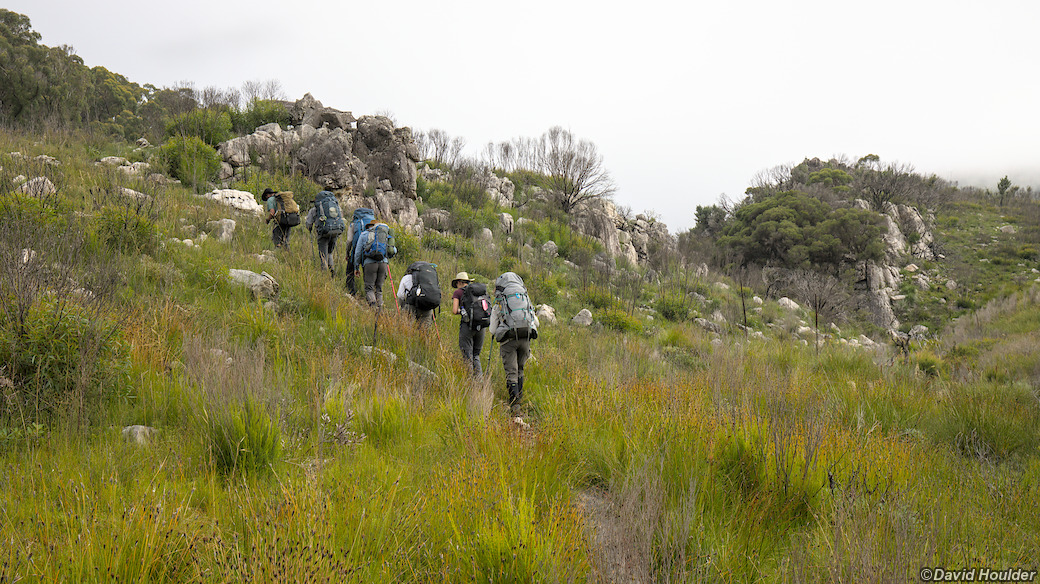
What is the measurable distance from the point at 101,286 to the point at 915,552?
19.8 feet

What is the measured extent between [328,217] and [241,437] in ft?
23.0

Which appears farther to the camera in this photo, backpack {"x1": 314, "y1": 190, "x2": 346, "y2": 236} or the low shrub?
the low shrub

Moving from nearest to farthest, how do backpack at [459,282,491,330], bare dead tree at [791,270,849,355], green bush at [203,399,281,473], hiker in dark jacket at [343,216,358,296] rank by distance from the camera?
green bush at [203,399,281,473] < backpack at [459,282,491,330] < hiker in dark jacket at [343,216,358,296] < bare dead tree at [791,270,849,355]

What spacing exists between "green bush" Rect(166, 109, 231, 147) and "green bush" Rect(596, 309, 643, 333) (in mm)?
14584

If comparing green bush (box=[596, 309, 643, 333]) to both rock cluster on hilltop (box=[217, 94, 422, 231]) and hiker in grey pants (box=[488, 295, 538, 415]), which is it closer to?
hiker in grey pants (box=[488, 295, 538, 415])

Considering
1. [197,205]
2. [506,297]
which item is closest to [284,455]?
[506,297]

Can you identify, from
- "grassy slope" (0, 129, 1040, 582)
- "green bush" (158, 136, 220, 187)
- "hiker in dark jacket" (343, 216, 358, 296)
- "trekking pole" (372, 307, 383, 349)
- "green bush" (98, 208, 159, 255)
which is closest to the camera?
"grassy slope" (0, 129, 1040, 582)

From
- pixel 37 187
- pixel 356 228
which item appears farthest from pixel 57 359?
pixel 37 187

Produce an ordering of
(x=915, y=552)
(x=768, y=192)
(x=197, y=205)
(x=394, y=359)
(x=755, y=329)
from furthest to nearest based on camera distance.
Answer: (x=768, y=192), (x=755, y=329), (x=197, y=205), (x=394, y=359), (x=915, y=552)

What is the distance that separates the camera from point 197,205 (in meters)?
10.7

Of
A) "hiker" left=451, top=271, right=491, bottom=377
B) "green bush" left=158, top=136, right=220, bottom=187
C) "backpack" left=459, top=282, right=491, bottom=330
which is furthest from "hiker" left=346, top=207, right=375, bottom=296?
"green bush" left=158, top=136, right=220, bottom=187

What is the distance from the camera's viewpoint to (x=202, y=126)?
15.7 meters

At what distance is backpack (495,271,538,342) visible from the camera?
6.03 metres

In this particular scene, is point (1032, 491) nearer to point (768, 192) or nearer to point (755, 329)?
point (755, 329)
